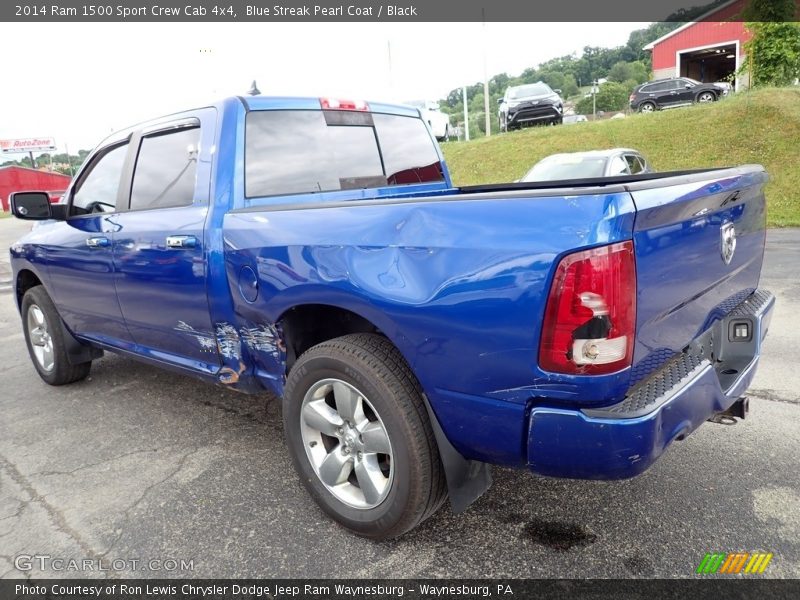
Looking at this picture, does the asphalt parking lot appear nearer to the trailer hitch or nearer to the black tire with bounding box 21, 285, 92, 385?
the trailer hitch

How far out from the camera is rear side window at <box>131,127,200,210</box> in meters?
3.12

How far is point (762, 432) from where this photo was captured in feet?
10.7

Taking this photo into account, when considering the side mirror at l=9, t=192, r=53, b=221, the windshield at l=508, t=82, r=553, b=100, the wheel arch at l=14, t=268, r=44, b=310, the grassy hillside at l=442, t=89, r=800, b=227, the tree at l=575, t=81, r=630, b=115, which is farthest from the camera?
the tree at l=575, t=81, r=630, b=115

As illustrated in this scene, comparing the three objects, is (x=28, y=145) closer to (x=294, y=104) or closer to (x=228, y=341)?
(x=294, y=104)

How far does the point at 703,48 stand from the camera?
3409 centimetres

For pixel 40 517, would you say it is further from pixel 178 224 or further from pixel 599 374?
pixel 599 374

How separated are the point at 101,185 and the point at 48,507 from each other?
211cm

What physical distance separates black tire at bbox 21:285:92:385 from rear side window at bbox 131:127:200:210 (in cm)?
152

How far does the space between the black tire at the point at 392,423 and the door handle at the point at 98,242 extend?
1839mm

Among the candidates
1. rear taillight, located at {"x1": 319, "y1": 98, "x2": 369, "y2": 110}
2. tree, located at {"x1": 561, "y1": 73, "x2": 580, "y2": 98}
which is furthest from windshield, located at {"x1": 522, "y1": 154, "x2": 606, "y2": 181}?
tree, located at {"x1": 561, "y1": 73, "x2": 580, "y2": 98}

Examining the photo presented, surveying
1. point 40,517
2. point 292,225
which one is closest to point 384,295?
point 292,225

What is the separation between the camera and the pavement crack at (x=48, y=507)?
2.55 m

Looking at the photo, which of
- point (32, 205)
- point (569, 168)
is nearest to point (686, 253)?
point (32, 205)

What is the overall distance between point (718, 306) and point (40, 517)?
3.22 meters
